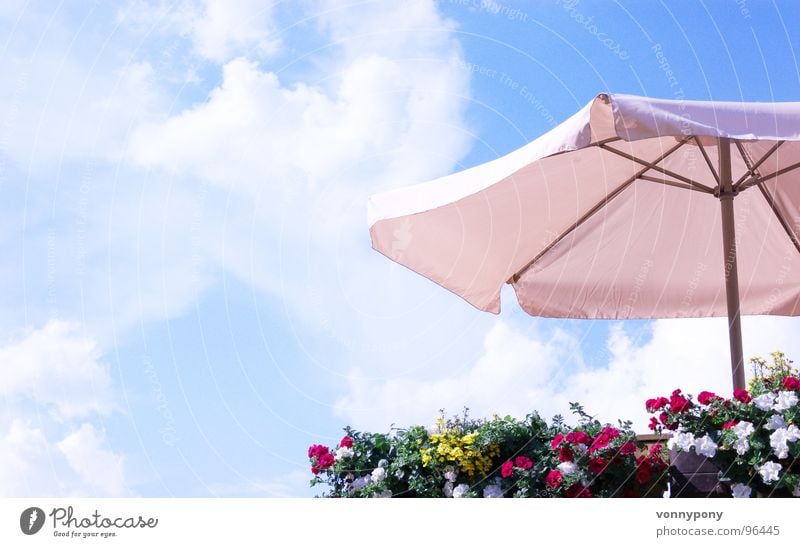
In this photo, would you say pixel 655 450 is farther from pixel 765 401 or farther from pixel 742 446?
pixel 765 401

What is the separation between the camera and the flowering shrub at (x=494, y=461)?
4457mm

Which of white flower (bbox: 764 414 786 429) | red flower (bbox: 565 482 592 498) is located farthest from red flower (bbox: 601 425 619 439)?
white flower (bbox: 764 414 786 429)

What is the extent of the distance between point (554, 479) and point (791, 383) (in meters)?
1.32

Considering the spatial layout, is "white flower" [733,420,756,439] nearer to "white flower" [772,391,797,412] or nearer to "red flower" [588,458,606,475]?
"white flower" [772,391,797,412]

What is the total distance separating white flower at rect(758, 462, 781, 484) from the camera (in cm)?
388

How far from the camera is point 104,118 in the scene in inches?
229

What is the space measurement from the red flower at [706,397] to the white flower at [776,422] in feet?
1.06

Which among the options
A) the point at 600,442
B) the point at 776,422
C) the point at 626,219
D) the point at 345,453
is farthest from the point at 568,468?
the point at 626,219

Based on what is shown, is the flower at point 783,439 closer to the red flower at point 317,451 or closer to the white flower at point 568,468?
the white flower at point 568,468

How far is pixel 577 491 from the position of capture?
444 centimetres

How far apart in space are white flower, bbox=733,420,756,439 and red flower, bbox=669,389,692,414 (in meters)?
0.31


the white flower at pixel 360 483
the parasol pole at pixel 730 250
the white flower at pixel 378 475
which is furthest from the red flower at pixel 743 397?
the white flower at pixel 360 483
